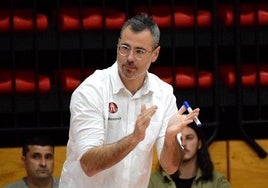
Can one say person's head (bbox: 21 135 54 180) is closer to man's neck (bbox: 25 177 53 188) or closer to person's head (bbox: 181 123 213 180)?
man's neck (bbox: 25 177 53 188)

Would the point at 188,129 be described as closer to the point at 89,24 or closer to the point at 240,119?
the point at 240,119

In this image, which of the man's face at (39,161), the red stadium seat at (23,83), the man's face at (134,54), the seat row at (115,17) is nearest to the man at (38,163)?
the man's face at (39,161)

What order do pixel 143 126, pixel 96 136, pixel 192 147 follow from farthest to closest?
1. pixel 192 147
2. pixel 96 136
3. pixel 143 126

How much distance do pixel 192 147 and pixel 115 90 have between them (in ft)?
6.14

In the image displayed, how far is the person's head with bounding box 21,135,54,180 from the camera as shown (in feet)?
17.2

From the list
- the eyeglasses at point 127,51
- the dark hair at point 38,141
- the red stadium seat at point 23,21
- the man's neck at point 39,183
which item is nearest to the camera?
the eyeglasses at point 127,51

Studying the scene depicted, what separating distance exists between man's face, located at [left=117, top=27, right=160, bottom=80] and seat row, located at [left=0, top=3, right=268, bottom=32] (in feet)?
6.42

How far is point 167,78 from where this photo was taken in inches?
221

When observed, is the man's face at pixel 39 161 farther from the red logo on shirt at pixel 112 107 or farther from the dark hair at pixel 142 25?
the dark hair at pixel 142 25

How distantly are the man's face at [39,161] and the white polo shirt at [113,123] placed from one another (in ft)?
4.94

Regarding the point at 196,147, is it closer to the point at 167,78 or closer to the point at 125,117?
the point at 167,78

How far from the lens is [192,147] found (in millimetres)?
5406

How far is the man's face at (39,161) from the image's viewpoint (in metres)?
5.23

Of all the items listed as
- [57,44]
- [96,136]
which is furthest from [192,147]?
[96,136]
